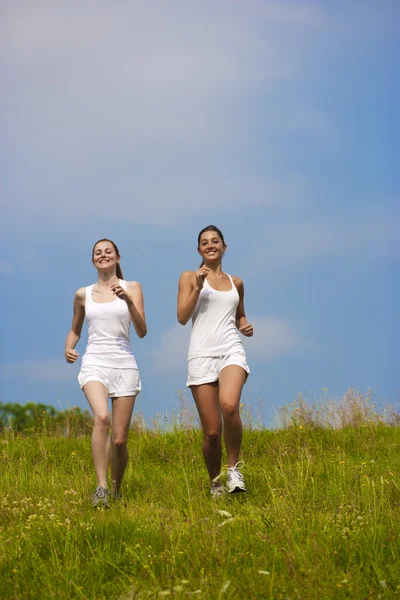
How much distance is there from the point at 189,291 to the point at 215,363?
784mm

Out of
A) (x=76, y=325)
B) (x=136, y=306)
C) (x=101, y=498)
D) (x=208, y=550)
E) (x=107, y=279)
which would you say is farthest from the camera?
(x=76, y=325)

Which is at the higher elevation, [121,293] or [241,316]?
[121,293]

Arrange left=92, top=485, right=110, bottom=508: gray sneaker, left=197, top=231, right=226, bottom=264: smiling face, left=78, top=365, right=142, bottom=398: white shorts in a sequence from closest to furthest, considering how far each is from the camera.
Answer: left=92, top=485, right=110, bottom=508: gray sneaker → left=78, top=365, right=142, bottom=398: white shorts → left=197, top=231, right=226, bottom=264: smiling face

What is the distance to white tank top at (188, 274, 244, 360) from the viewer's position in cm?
735

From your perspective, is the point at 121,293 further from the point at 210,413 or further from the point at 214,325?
the point at 210,413

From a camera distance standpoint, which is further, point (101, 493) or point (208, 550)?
point (101, 493)

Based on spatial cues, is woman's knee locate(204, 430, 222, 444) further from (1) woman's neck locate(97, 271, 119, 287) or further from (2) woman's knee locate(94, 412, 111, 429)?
(1) woman's neck locate(97, 271, 119, 287)

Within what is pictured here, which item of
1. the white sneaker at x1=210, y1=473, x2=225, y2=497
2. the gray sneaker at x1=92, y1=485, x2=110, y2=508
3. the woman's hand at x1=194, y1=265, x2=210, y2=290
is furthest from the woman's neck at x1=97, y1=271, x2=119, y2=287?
the white sneaker at x1=210, y1=473, x2=225, y2=497

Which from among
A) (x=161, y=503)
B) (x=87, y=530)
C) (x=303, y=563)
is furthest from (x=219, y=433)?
(x=303, y=563)

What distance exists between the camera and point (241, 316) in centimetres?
806

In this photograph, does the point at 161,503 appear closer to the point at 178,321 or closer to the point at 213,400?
the point at 213,400

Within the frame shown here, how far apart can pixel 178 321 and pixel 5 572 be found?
328cm

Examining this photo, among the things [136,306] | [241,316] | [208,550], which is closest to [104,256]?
[136,306]

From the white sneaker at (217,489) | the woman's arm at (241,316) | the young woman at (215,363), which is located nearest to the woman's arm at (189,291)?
the young woman at (215,363)
